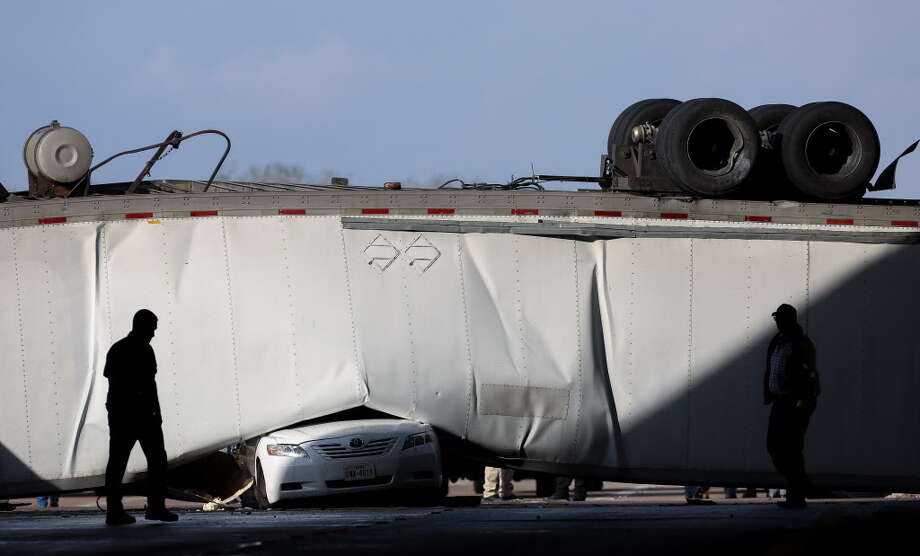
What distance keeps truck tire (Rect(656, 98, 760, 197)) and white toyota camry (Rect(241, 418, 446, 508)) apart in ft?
11.9

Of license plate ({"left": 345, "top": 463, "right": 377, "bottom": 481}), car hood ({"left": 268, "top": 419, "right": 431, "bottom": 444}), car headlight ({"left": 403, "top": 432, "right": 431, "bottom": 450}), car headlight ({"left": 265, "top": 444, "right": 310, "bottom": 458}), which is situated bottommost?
license plate ({"left": 345, "top": 463, "right": 377, "bottom": 481})

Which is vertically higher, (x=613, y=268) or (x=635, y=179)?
(x=635, y=179)

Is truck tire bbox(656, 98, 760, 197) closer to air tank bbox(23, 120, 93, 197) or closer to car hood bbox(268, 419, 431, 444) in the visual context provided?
car hood bbox(268, 419, 431, 444)

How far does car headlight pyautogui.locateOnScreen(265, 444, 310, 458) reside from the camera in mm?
13094

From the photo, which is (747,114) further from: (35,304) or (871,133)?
(35,304)

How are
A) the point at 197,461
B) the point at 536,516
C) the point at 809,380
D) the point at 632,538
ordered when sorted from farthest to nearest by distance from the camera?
1. the point at 197,461
2. the point at 809,380
3. the point at 536,516
4. the point at 632,538

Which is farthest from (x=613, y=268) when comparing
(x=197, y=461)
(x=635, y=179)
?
(x=197, y=461)

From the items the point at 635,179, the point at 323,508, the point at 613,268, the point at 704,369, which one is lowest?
the point at 323,508

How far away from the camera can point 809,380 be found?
12.3 meters

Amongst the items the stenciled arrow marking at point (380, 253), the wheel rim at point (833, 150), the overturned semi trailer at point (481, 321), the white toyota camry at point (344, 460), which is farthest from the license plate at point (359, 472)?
the wheel rim at point (833, 150)

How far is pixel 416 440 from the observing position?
1341cm

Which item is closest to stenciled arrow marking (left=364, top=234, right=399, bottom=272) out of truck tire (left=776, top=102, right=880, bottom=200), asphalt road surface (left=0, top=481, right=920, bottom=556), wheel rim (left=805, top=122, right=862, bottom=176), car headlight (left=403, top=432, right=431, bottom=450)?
car headlight (left=403, top=432, right=431, bottom=450)

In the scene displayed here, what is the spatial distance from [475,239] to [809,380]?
3.48 metres

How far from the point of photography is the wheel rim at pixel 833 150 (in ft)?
47.9
